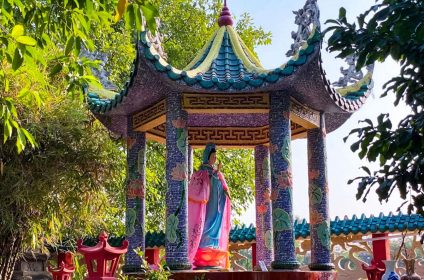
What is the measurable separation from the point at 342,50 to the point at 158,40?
4.57m

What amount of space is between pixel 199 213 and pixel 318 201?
146 cm

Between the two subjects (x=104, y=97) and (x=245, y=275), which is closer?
(x=245, y=275)

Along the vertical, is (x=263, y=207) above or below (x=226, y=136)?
below

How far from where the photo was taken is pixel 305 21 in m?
7.32

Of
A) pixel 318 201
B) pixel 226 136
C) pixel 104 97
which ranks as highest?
pixel 104 97

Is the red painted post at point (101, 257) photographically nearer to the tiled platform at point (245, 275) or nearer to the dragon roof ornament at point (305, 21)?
the tiled platform at point (245, 275)

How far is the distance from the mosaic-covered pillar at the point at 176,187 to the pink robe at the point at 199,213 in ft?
2.56

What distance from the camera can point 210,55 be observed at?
722 centimetres

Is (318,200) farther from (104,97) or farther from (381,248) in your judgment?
(381,248)

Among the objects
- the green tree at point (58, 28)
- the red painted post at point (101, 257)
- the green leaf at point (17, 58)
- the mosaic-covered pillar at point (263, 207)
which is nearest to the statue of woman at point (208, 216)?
the mosaic-covered pillar at point (263, 207)

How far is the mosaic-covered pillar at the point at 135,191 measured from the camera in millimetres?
7383

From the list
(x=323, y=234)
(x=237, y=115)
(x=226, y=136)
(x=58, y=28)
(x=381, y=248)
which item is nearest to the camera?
(x=58, y=28)

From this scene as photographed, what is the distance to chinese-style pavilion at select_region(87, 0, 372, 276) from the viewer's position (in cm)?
644

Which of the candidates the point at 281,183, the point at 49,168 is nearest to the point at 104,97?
the point at 49,168
